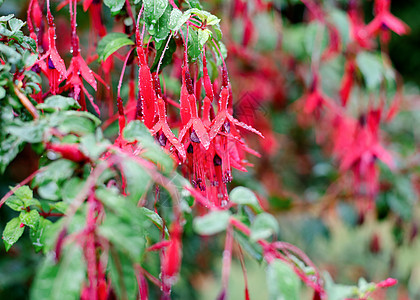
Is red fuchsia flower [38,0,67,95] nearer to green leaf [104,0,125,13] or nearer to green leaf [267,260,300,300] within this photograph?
green leaf [104,0,125,13]

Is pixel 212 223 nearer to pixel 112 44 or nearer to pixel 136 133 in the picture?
pixel 136 133

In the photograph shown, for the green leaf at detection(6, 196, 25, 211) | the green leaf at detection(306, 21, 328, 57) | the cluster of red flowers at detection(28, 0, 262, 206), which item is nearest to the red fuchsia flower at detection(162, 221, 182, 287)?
the cluster of red flowers at detection(28, 0, 262, 206)

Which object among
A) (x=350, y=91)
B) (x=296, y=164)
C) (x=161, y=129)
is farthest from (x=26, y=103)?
(x=296, y=164)

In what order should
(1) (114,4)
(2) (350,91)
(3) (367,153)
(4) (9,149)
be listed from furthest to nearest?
(2) (350,91) < (3) (367,153) < (1) (114,4) < (4) (9,149)

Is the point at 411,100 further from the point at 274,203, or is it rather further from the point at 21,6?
the point at 21,6

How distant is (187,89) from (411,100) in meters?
1.32

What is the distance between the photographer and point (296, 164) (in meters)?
1.67

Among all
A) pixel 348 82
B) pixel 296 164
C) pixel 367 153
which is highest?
pixel 348 82

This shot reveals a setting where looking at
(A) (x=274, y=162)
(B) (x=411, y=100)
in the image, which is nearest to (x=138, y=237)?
(A) (x=274, y=162)

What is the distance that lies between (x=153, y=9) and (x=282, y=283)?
0.30 m

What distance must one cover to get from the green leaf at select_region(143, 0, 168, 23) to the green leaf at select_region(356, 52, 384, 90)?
2.02 ft

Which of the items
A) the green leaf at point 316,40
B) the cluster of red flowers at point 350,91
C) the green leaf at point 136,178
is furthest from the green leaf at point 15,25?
the green leaf at point 316,40

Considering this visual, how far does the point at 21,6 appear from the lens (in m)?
1.09

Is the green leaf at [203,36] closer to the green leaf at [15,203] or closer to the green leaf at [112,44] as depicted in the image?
the green leaf at [112,44]
